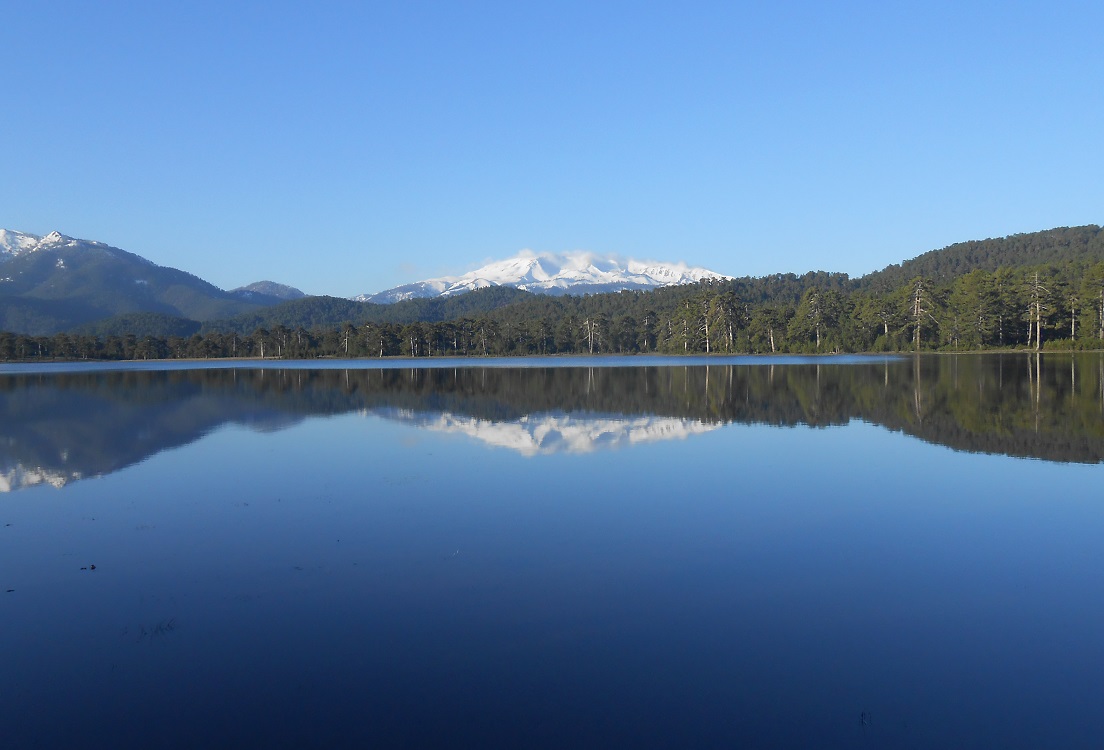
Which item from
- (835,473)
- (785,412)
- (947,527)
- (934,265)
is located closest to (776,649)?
(947,527)

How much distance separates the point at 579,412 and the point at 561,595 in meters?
18.9

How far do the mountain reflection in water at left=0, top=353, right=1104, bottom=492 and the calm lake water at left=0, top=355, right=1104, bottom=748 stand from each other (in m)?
0.54

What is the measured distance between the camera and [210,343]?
149625 mm

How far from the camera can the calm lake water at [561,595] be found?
5.89m

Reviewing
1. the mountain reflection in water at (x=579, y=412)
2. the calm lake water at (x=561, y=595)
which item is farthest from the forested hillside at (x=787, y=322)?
the calm lake water at (x=561, y=595)

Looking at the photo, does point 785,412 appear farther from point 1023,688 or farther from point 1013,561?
point 1023,688

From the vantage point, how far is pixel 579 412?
2733 cm

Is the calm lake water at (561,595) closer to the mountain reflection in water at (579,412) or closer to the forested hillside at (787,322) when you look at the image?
the mountain reflection in water at (579,412)

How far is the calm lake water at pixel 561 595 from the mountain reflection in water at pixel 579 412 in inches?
21.4

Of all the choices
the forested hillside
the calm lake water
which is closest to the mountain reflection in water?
the calm lake water

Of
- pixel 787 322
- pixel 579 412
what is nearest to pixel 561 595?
pixel 579 412

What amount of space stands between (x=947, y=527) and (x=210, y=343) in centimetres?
15671

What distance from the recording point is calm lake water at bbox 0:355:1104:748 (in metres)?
5.89

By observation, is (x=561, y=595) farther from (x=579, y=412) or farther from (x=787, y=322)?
(x=787, y=322)
